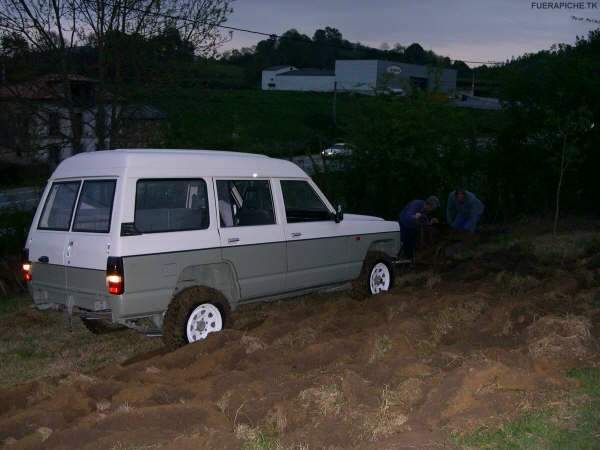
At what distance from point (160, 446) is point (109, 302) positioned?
8.78ft

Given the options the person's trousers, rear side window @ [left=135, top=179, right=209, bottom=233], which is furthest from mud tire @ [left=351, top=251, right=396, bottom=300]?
rear side window @ [left=135, top=179, right=209, bottom=233]

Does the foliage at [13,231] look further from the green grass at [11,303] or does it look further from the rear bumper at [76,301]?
the rear bumper at [76,301]

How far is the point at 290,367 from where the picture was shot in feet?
20.8

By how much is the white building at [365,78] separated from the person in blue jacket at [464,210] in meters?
3.89

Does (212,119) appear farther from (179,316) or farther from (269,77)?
(269,77)

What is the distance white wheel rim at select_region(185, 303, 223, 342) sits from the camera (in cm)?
771

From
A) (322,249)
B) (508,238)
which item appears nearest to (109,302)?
(322,249)

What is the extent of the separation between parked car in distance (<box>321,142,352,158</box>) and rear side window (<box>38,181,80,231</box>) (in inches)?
401

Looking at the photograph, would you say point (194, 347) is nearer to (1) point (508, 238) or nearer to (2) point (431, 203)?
(2) point (431, 203)

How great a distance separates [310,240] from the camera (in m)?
9.18

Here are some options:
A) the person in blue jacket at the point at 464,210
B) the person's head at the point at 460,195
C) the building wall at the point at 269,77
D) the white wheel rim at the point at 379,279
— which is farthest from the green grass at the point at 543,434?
the building wall at the point at 269,77

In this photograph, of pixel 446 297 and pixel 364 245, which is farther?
pixel 364 245

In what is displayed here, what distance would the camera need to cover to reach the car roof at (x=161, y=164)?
7406 millimetres

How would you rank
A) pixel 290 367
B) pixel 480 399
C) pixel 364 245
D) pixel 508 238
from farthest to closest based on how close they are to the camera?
pixel 508 238 < pixel 364 245 < pixel 290 367 < pixel 480 399
